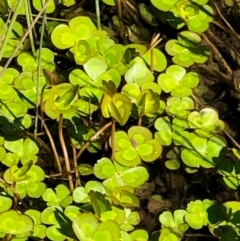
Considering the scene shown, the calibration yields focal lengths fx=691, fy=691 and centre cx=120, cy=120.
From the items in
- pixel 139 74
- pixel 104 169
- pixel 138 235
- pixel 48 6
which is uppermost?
pixel 48 6

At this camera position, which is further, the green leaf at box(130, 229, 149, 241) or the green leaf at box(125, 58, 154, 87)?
the green leaf at box(125, 58, 154, 87)

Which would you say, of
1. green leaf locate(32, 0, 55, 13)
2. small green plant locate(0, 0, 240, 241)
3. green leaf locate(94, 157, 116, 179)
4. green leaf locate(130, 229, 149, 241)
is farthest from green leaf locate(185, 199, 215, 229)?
green leaf locate(32, 0, 55, 13)

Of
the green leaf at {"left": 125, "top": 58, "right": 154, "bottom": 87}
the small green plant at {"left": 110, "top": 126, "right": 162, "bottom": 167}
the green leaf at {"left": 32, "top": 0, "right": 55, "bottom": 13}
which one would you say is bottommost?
the small green plant at {"left": 110, "top": 126, "right": 162, "bottom": 167}

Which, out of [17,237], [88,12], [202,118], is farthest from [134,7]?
[17,237]

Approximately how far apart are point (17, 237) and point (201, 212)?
47 centimetres

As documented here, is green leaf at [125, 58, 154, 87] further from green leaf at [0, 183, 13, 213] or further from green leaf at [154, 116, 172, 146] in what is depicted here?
green leaf at [0, 183, 13, 213]

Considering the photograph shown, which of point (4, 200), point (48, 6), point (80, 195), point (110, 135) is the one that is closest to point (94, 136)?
point (110, 135)

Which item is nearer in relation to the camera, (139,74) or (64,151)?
(64,151)

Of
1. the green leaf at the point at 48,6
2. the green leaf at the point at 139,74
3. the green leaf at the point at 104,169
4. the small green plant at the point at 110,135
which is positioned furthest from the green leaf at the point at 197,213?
the green leaf at the point at 48,6

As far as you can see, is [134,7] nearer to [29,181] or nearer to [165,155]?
[165,155]

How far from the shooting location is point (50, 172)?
1.87 metres

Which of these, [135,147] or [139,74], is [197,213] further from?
[139,74]

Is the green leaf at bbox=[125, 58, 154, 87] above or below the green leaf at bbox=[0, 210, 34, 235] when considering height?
above

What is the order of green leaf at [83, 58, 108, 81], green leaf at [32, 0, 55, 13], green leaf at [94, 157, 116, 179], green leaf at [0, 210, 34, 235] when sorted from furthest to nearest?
green leaf at [32, 0, 55, 13], green leaf at [83, 58, 108, 81], green leaf at [94, 157, 116, 179], green leaf at [0, 210, 34, 235]
